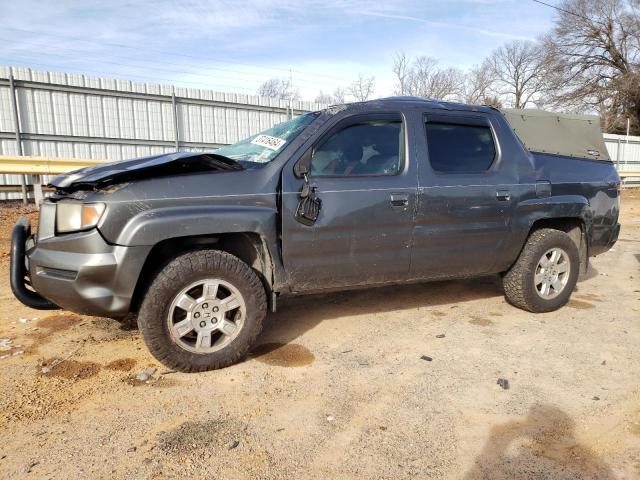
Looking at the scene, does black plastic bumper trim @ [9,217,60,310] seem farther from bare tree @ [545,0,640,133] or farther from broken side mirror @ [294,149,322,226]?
bare tree @ [545,0,640,133]

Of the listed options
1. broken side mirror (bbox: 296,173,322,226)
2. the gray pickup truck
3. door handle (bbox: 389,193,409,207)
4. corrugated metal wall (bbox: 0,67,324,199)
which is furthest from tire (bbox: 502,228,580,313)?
corrugated metal wall (bbox: 0,67,324,199)

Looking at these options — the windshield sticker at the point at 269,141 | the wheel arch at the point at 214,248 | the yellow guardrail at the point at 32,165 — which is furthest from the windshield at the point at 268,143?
the yellow guardrail at the point at 32,165

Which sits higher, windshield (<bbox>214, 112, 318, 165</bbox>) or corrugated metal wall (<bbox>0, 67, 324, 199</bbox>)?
corrugated metal wall (<bbox>0, 67, 324, 199</bbox>)

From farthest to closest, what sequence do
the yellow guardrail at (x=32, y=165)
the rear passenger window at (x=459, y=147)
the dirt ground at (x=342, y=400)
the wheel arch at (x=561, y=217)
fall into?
the yellow guardrail at (x=32, y=165) → the wheel arch at (x=561, y=217) → the rear passenger window at (x=459, y=147) → the dirt ground at (x=342, y=400)

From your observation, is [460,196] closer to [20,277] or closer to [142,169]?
[142,169]

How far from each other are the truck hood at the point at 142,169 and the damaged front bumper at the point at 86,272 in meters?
0.34

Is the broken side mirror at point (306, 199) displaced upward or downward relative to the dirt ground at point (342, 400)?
upward

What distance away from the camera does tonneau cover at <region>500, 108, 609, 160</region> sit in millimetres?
4430

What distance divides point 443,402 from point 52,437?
2183 millimetres

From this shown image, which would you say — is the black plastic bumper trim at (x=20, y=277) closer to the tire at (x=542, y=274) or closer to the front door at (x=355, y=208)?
the front door at (x=355, y=208)

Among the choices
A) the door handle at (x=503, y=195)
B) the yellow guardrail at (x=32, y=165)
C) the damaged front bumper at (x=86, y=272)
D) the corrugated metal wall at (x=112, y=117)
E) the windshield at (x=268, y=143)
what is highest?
the corrugated metal wall at (x=112, y=117)

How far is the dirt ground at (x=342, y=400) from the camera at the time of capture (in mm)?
2244

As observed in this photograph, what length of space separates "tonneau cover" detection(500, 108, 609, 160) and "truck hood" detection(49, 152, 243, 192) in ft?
9.22

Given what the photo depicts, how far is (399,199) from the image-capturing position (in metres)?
3.59
